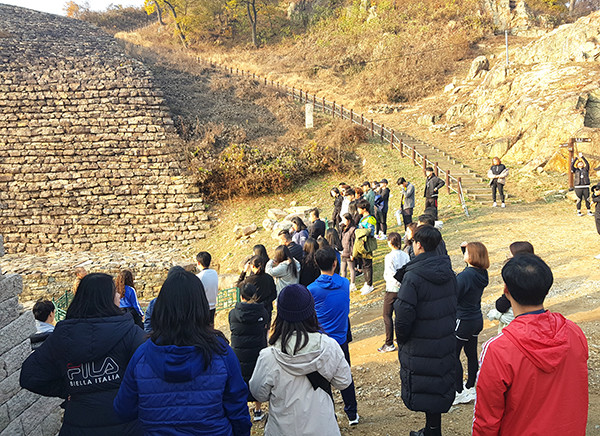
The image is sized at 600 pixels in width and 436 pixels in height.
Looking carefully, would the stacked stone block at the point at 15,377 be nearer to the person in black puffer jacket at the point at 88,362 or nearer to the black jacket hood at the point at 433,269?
the person in black puffer jacket at the point at 88,362

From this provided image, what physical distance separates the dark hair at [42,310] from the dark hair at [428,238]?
3685mm

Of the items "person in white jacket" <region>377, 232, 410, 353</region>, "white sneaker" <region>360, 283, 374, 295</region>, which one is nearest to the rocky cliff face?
"white sneaker" <region>360, 283, 374, 295</region>

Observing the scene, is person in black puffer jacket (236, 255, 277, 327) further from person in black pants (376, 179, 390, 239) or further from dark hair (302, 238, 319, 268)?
person in black pants (376, 179, 390, 239)

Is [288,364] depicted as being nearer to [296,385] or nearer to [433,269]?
[296,385]

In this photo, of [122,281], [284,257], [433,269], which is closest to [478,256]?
[433,269]

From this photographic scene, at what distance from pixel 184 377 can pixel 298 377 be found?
69 cm

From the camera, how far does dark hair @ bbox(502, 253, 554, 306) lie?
7.47 feet

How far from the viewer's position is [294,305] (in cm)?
271

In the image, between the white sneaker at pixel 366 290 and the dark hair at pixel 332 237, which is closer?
the dark hair at pixel 332 237

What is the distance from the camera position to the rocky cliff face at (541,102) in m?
15.4

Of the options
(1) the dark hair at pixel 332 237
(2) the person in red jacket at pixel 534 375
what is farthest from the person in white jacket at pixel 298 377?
(1) the dark hair at pixel 332 237

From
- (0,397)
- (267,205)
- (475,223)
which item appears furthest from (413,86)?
(0,397)

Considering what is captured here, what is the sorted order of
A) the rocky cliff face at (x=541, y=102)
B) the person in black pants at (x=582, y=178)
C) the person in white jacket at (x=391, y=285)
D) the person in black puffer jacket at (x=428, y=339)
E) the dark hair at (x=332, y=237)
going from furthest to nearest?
the rocky cliff face at (x=541, y=102) → the person in black pants at (x=582, y=178) → the dark hair at (x=332, y=237) → the person in white jacket at (x=391, y=285) → the person in black puffer jacket at (x=428, y=339)

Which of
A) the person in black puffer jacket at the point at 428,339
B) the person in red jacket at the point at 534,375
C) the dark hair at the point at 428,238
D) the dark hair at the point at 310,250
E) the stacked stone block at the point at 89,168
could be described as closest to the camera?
the person in red jacket at the point at 534,375
